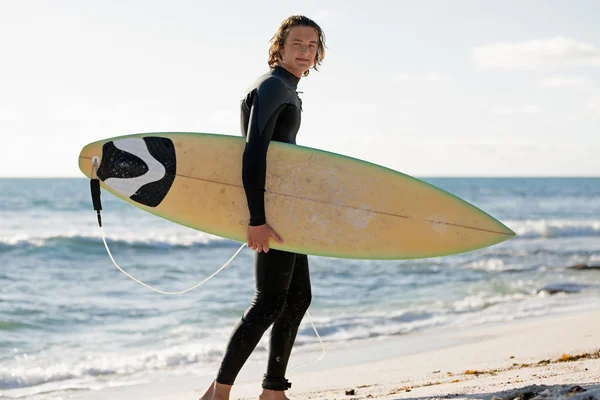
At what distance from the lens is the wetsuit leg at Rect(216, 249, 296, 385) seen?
241 cm

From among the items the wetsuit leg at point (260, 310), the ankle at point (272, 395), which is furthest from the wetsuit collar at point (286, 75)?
the ankle at point (272, 395)

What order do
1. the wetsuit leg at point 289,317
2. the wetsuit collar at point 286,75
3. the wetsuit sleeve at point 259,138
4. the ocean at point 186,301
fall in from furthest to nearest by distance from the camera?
the ocean at point 186,301 < the wetsuit leg at point 289,317 < the wetsuit collar at point 286,75 < the wetsuit sleeve at point 259,138

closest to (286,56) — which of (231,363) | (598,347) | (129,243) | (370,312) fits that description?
(231,363)

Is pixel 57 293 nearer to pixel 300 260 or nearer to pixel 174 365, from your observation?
pixel 174 365

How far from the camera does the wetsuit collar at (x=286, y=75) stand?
2.48 meters

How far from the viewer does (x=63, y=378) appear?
4277 millimetres

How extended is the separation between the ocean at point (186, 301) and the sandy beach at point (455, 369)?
1.22 feet

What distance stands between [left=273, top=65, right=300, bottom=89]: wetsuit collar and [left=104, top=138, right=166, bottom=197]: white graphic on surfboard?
0.68 m

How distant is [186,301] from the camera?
265 inches

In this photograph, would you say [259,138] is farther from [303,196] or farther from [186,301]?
[186,301]

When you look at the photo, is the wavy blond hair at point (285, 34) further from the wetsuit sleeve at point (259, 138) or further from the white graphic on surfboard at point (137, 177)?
the white graphic on surfboard at point (137, 177)

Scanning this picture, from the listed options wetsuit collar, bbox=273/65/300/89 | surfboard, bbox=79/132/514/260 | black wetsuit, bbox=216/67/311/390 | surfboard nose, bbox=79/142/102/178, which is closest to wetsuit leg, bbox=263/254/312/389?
black wetsuit, bbox=216/67/311/390

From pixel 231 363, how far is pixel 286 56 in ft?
3.67

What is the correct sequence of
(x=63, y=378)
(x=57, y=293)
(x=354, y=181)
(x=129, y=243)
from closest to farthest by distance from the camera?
(x=354, y=181) → (x=63, y=378) → (x=57, y=293) → (x=129, y=243)
